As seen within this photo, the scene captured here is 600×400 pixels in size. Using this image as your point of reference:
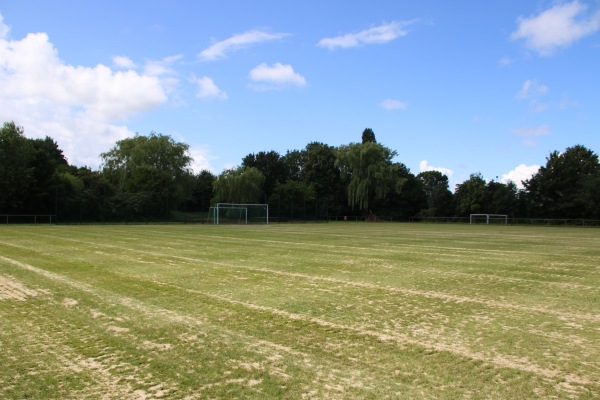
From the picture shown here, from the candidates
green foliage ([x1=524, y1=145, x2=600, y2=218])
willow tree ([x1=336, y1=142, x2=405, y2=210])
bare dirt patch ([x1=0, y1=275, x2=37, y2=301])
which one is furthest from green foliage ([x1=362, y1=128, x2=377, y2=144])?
bare dirt patch ([x1=0, y1=275, x2=37, y2=301])

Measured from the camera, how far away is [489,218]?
61844mm

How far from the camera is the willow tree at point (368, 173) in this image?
214 feet

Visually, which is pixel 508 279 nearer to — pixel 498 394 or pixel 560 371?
pixel 560 371

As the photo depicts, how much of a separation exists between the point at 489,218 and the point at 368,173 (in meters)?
18.2

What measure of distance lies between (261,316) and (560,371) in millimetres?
3319

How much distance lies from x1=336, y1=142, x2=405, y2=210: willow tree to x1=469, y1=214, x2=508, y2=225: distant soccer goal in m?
11.4

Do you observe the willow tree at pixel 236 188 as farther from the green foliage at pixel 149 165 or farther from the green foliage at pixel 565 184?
the green foliage at pixel 565 184

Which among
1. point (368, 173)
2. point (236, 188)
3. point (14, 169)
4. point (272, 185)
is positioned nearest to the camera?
point (14, 169)

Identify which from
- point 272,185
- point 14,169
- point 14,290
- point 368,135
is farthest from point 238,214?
point 14,290

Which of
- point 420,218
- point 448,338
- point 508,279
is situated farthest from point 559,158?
point 448,338

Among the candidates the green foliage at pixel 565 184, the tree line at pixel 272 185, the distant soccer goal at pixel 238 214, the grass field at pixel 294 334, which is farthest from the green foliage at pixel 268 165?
the grass field at pixel 294 334

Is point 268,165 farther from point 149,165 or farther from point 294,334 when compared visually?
point 294,334

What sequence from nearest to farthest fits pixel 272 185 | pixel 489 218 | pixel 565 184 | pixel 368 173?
pixel 565 184, pixel 489 218, pixel 368 173, pixel 272 185

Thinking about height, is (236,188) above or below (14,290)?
above
